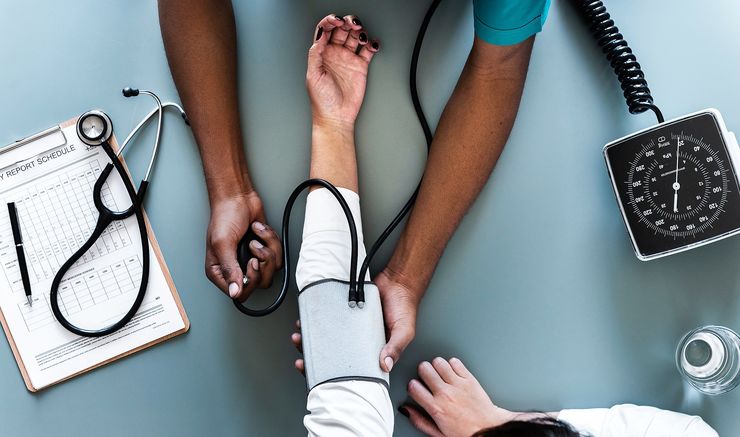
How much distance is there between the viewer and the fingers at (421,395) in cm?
103

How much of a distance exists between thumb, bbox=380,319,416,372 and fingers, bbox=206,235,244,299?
258mm

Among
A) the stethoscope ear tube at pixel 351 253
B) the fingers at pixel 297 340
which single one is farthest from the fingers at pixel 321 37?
the fingers at pixel 297 340

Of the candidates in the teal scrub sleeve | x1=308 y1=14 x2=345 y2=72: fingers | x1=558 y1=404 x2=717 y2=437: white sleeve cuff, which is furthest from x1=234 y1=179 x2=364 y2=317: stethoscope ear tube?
x1=558 y1=404 x2=717 y2=437: white sleeve cuff

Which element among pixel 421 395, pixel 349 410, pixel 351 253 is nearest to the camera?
pixel 349 410

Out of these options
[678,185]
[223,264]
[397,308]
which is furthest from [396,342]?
[678,185]

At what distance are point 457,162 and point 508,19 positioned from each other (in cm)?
25

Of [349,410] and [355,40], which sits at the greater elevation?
[355,40]

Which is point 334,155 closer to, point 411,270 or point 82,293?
point 411,270

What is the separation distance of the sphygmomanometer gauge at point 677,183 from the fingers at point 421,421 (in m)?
0.45

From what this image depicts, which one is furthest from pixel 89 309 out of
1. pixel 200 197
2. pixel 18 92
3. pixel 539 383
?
A: pixel 539 383

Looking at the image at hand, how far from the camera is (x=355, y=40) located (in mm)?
1069

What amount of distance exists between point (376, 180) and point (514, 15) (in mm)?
374

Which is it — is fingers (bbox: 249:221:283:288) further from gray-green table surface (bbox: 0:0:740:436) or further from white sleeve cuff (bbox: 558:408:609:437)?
white sleeve cuff (bbox: 558:408:609:437)

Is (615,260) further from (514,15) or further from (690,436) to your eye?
(514,15)
